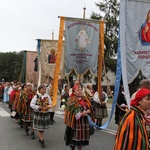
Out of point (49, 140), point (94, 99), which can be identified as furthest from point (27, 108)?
point (94, 99)

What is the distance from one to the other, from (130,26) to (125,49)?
58cm

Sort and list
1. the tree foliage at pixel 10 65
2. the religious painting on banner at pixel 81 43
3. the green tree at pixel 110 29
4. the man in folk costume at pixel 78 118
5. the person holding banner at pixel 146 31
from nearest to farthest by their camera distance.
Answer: the person holding banner at pixel 146 31
the man in folk costume at pixel 78 118
the religious painting on banner at pixel 81 43
the green tree at pixel 110 29
the tree foliage at pixel 10 65

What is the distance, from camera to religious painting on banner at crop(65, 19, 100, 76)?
30.4ft

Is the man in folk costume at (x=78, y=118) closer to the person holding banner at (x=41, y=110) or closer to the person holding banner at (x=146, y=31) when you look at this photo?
the person holding banner at (x=41, y=110)

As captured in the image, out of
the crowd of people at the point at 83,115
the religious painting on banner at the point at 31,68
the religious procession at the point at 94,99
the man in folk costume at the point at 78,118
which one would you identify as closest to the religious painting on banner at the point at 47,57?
the crowd of people at the point at 83,115

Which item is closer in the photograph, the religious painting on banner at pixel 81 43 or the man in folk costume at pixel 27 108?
the man in folk costume at pixel 27 108

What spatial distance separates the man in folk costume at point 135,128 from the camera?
3049 millimetres

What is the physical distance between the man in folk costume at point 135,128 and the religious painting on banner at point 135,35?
7.44 ft

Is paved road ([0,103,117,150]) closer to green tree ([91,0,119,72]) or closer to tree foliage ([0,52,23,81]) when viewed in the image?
green tree ([91,0,119,72])

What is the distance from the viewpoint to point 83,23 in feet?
30.7

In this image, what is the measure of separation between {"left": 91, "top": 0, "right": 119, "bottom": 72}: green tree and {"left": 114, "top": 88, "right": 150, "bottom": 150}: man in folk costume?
1280 inches

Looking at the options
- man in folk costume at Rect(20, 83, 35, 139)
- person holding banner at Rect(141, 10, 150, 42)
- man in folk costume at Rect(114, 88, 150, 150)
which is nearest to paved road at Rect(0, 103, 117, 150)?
man in folk costume at Rect(20, 83, 35, 139)

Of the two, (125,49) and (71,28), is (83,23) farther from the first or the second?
(125,49)

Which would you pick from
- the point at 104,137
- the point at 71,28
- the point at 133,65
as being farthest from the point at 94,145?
the point at 71,28
